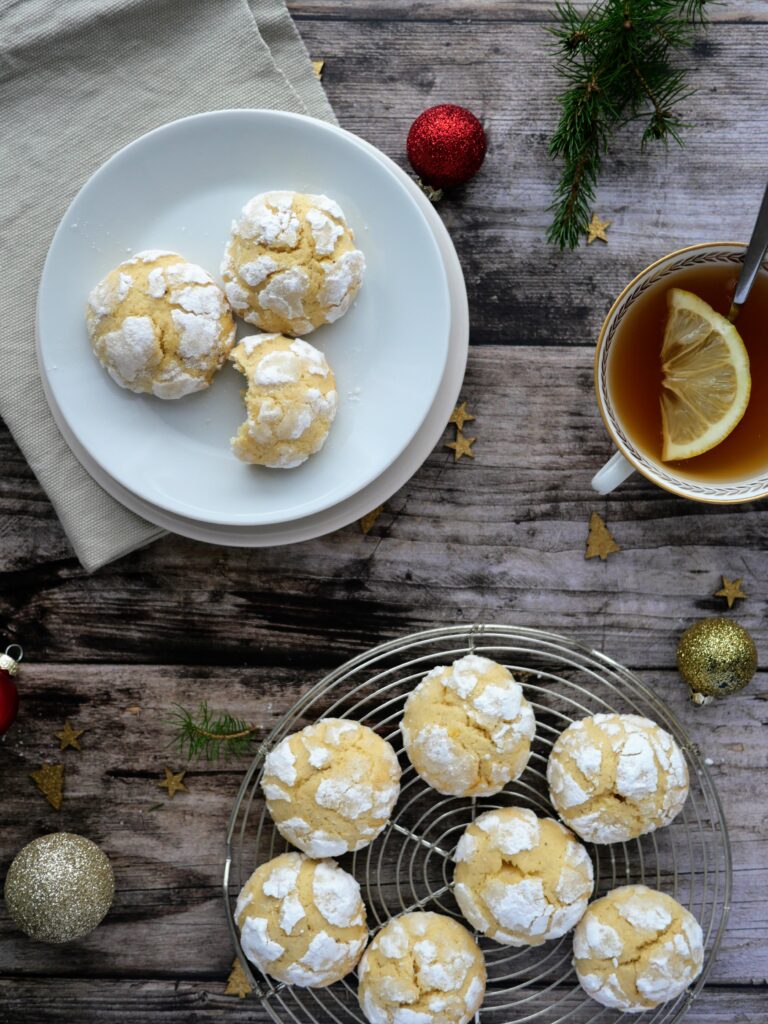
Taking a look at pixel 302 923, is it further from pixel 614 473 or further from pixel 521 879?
pixel 614 473

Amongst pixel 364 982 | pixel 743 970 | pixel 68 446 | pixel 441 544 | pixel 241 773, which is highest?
pixel 68 446

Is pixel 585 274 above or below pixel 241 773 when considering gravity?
above

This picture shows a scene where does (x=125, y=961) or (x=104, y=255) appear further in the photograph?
(x=125, y=961)

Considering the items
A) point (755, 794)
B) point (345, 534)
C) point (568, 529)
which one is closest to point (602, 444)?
point (568, 529)

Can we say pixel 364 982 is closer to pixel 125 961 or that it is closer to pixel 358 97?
pixel 125 961

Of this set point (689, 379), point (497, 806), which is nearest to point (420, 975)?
point (497, 806)
